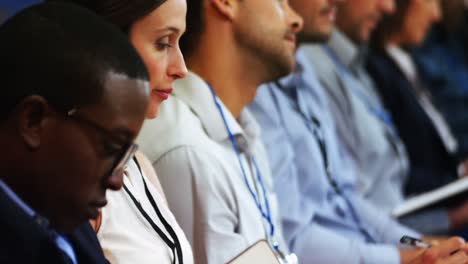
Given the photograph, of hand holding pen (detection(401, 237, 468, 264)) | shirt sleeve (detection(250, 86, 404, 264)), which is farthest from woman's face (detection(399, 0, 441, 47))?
hand holding pen (detection(401, 237, 468, 264))

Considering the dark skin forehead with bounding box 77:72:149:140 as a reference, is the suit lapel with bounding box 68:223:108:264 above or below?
below

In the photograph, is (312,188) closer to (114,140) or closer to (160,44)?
(160,44)

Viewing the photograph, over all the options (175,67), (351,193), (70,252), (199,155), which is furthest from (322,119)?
(70,252)

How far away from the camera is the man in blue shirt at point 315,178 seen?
2395mm

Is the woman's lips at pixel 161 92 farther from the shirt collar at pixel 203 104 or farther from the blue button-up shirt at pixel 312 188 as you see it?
the blue button-up shirt at pixel 312 188

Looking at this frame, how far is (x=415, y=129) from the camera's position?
375cm

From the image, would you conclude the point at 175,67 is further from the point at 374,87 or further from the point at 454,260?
the point at 374,87

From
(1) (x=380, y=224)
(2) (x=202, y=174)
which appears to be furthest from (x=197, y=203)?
(1) (x=380, y=224)

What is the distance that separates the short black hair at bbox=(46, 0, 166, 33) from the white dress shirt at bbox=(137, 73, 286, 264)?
320 millimetres

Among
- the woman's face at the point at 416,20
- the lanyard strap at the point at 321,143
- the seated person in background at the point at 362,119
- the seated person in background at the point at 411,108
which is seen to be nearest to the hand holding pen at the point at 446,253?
the lanyard strap at the point at 321,143

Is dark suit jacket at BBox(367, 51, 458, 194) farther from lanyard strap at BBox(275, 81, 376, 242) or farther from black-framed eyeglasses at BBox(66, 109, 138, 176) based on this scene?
black-framed eyeglasses at BBox(66, 109, 138, 176)

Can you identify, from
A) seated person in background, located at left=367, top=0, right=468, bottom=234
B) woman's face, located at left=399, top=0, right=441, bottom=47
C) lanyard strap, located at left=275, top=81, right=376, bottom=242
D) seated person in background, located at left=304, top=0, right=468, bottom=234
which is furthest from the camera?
woman's face, located at left=399, top=0, right=441, bottom=47

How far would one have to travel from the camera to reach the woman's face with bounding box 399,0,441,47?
418 cm

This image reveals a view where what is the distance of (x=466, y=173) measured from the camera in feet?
12.8
